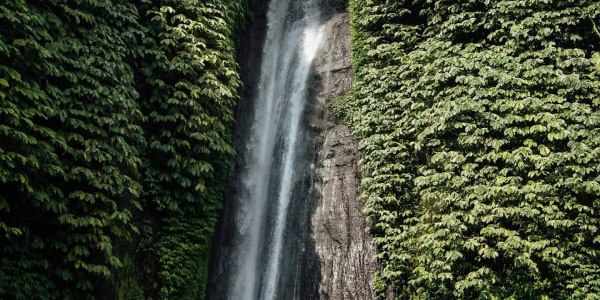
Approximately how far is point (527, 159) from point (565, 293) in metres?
2.49

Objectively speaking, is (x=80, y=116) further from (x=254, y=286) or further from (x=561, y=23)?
(x=561, y=23)

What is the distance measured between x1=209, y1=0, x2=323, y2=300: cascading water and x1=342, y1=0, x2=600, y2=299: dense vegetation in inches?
113

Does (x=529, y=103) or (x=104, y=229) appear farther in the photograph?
(x=529, y=103)

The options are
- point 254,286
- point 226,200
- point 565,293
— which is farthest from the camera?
point 226,200

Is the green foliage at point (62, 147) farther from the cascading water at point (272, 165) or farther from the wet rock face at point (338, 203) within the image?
the wet rock face at point (338, 203)

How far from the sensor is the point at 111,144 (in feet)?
27.4

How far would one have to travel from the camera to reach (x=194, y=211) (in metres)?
10.4

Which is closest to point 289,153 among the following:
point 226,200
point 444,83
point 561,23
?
point 226,200

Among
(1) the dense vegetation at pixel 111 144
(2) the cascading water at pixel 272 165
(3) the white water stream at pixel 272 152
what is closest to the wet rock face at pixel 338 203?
(2) the cascading water at pixel 272 165

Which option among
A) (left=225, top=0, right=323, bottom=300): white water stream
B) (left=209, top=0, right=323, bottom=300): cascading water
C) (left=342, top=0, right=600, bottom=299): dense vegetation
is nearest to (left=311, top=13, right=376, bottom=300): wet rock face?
(left=342, top=0, right=600, bottom=299): dense vegetation

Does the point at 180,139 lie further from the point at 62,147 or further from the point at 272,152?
the point at 272,152

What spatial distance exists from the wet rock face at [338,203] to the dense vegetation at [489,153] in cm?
60

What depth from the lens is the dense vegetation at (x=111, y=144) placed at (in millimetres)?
6816

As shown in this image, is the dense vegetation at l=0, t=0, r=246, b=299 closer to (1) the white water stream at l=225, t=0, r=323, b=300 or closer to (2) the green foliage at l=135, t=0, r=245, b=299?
(2) the green foliage at l=135, t=0, r=245, b=299
